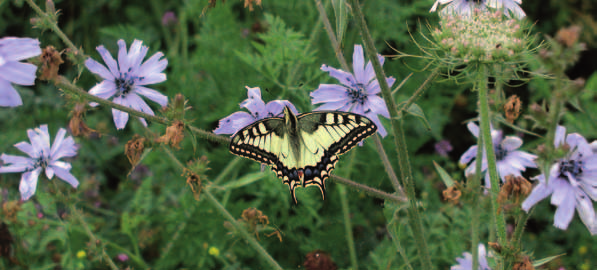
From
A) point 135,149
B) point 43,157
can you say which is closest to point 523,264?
point 135,149

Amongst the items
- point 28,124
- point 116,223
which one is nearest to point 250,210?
point 116,223

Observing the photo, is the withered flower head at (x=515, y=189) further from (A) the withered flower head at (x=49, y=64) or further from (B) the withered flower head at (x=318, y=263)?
(A) the withered flower head at (x=49, y=64)

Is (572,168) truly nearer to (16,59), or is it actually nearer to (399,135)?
(399,135)

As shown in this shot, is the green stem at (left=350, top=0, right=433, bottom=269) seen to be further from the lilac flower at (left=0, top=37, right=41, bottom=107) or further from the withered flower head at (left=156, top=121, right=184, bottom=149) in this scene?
the lilac flower at (left=0, top=37, right=41, bottom=107)

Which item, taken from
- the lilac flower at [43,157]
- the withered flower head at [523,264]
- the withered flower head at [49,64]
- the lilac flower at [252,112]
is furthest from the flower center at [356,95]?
the lilac flower at [43,157]

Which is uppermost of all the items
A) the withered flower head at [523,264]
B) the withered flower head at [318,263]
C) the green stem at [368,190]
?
the green stem at [368,190]

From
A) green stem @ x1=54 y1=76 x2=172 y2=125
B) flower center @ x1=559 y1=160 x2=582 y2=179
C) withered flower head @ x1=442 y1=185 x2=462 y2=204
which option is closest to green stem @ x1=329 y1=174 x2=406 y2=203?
withered flower head @ x1=442 y1=185 x2=462 y2=204
